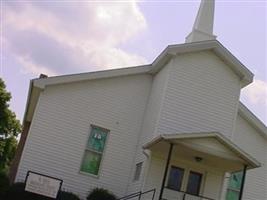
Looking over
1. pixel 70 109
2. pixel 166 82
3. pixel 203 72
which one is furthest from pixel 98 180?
pixel 203 72

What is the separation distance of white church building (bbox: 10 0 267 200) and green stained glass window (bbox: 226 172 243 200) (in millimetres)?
427

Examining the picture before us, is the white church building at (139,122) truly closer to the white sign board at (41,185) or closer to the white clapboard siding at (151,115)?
the white clapboard siding at (151,115)

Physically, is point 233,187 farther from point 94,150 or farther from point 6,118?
point 6,118

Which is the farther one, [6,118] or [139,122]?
[6,118]

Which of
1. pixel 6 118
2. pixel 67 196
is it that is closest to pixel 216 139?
pixel 67 196

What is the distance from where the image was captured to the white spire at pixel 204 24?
90.7ft

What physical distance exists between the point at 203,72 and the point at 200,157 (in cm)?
413

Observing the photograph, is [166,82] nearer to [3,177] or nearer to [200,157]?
[200,157]

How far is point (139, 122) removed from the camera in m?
24.2

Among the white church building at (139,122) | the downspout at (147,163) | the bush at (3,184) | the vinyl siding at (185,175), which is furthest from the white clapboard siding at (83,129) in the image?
the vinyl siding at (185,175)

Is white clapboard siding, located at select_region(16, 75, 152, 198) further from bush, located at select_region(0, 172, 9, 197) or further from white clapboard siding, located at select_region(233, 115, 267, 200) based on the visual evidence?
white clapboard siding, located at select_region(233, 115, 267, 200)

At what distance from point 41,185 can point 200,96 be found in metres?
8.28

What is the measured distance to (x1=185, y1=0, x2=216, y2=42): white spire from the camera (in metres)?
27.7

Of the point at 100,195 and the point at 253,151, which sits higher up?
the point at 253,151
